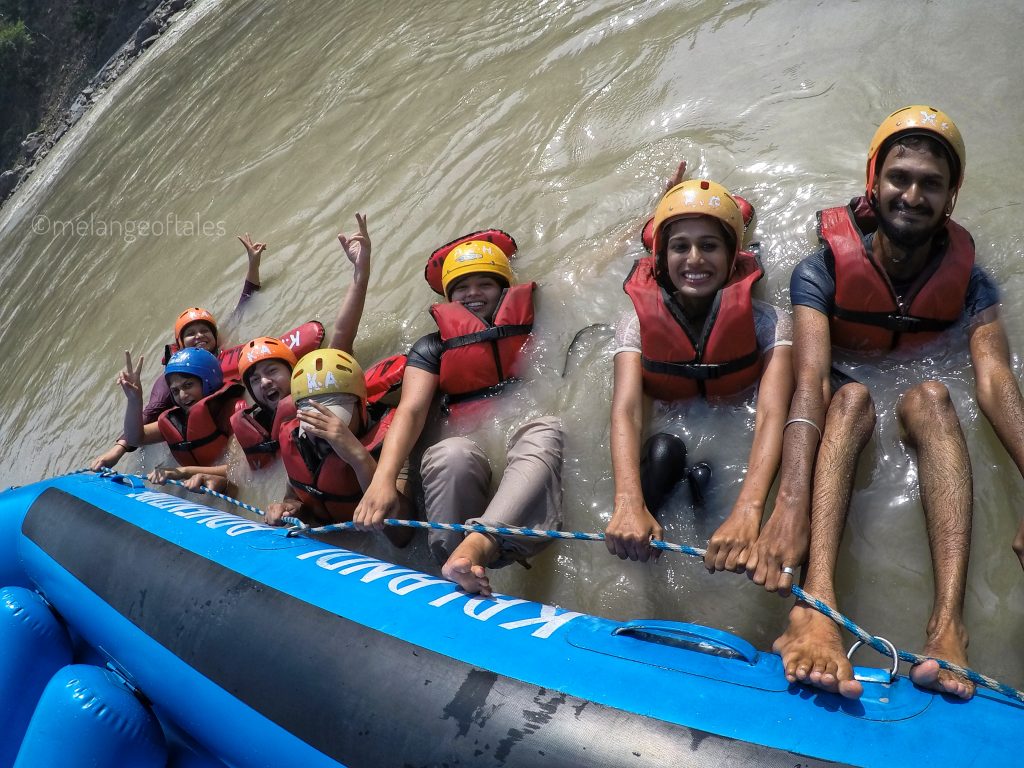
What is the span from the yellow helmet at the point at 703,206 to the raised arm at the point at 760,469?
513mm

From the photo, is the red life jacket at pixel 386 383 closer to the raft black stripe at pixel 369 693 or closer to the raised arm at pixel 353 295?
the raised arm at pixel 353 295

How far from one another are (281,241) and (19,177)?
41.9 ft

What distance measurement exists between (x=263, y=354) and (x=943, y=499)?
11.0 ft

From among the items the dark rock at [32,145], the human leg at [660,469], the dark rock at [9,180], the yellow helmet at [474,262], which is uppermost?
the dark rock at [32,145]

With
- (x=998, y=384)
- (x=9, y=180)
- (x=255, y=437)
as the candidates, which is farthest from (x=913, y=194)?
(x=9, y=180)

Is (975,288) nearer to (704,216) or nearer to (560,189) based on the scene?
(704,216)

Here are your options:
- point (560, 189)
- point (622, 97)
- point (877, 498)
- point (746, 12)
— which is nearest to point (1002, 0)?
point (746, 12)

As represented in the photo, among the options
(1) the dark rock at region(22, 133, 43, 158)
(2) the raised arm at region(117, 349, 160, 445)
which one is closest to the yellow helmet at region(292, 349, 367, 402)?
(2) the raised arm at region(117, 349, 160, 445)

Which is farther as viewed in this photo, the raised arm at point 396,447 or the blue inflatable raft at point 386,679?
the raised arm at point 396,447

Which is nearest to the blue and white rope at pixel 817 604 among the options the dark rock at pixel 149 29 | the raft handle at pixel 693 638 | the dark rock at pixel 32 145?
the raft handle at pixel 693 638

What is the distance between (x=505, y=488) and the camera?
2889 millimetres

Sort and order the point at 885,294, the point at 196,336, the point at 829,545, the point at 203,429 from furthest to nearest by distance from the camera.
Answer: the point at 196,336 < the point at 203,429 < the point at 885,294 < the point at 829,545

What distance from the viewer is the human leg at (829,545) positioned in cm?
172

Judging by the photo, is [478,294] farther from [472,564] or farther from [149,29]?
[149,29]
